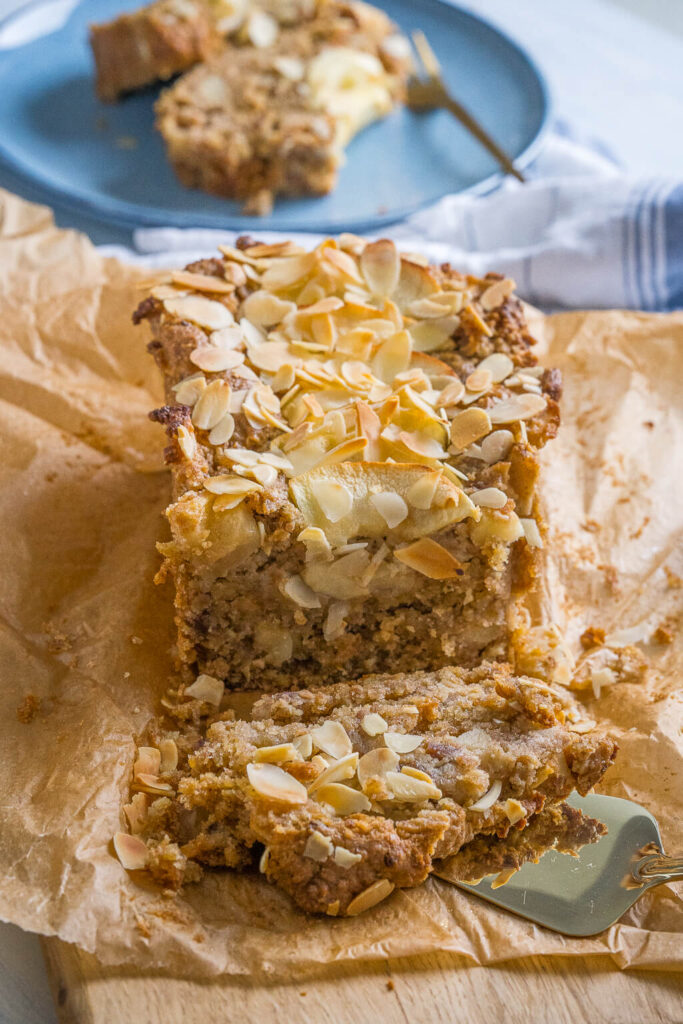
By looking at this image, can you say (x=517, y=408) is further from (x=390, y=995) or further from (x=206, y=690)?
(x=390, y=995)

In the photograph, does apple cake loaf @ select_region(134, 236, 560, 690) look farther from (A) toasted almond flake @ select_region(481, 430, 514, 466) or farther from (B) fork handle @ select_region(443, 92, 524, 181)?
(B) fork handle @ select_region(443, 92, 524, 181)

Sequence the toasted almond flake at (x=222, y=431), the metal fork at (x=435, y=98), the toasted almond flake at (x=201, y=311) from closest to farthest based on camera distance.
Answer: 1. the toasted almond flake at (x=222, y=431)
2. the toasted almond flake at (x=201, y=311)
3. the metal fork at (x=435, y=98)

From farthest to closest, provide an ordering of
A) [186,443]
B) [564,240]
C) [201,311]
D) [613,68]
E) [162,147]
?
[613,68]
[162,147]
[564,240]
[201,311]
[186,443]

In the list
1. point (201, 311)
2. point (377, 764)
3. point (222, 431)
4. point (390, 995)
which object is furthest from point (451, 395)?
point (390, 995)

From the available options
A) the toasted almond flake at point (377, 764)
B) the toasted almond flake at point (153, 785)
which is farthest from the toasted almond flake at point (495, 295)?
the toasted almond flake at point (153, 785)

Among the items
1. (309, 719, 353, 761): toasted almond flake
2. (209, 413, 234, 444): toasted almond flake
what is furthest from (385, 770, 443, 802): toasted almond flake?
(209, 413, 234, 444): toasted almond flake

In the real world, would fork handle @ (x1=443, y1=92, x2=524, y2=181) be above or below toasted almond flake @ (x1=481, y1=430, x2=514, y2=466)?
below

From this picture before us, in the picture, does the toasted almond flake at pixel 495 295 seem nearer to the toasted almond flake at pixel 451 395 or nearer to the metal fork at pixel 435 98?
the toasted almond flake at pixel 451 395
